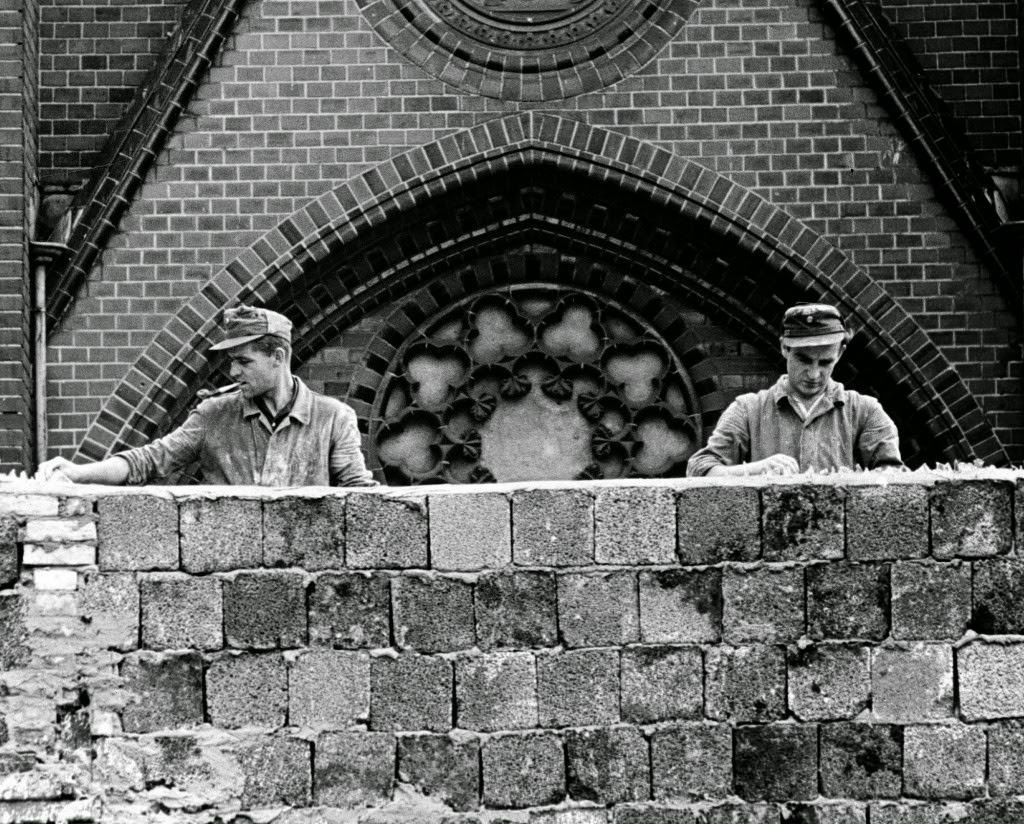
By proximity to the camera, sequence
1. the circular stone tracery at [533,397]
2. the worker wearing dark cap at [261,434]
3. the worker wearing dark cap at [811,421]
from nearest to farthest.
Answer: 1. the worker wearing dark cap at [261,434]
2. the worker wearing dark cap at [811,421]
3. the circular stone tracery at [533,397]

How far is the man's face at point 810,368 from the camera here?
13.0 metres

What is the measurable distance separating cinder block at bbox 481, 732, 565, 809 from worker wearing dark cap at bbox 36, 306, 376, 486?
5.31 feet

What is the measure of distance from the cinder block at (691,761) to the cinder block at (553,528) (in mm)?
844

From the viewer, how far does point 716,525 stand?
39.1 feet

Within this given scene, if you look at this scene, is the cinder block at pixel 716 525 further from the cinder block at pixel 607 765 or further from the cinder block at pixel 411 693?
the cinder block at pixel 411 693

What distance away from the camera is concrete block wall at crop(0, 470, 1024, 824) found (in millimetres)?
11805

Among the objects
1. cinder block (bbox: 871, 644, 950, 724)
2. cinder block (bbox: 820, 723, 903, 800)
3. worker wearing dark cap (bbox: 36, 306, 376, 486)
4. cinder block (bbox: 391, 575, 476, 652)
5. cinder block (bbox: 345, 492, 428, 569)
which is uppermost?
worker wearing dark cap (bbox: 36, 306, 376, 486)

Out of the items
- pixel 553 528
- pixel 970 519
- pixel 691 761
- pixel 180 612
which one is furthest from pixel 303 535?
pixel 970 519

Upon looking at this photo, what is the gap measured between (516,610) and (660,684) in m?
0.70

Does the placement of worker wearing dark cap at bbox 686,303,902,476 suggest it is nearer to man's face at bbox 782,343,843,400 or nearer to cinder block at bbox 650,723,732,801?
man's face at bbox 782,343,843,400

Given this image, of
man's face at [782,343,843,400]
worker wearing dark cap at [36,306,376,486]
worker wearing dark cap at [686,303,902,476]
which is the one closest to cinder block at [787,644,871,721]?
worker wearing dark cap at [686,303,902,476]

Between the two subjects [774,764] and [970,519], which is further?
[970,519]

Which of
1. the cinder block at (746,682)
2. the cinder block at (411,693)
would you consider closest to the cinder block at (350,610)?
the cinder block at (411,693)

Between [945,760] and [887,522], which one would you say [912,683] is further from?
[887,522]
